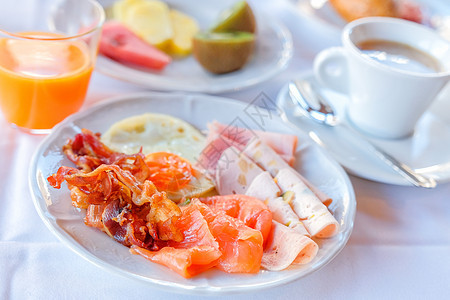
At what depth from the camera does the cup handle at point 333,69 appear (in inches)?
59.8

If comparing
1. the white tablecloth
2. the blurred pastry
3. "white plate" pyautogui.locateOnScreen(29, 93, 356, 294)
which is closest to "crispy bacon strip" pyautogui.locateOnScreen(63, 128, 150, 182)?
"white plate" pyautogui.locateOnScreen(29, 93, 356, 294)

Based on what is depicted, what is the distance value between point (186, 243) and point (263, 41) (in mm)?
1041

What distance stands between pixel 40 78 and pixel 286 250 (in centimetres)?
75

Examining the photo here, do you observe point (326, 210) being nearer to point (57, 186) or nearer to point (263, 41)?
point (57, 186)


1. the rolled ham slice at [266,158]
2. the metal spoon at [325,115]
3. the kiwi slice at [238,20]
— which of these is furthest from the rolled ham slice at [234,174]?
the kiwi slice at [238,20]

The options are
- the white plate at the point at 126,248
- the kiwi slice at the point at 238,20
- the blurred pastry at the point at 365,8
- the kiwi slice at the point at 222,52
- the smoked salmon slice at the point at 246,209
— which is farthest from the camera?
the blurred pastry at the point at 365,8

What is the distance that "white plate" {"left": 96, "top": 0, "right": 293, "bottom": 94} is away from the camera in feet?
4.90

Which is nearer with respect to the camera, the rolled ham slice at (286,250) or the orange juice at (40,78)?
the rolled ham slice at (286,250)

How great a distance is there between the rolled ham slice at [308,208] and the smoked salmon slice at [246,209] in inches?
3.2

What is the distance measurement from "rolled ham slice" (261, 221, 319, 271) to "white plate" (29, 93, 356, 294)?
0.02 metres

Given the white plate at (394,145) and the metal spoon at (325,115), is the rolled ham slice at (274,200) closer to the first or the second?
the white plate at (394,145)

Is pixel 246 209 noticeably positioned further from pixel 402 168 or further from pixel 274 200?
pixel 402 168

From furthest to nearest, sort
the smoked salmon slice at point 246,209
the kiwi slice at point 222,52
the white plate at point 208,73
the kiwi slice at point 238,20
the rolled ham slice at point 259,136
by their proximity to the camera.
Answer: the kiwi slice at point 238,20, the kiwi slice at point 222,52, the white plate at point 208,73, the rolled ham slice at point 259,136, the smoked salmon slice at point 246,209

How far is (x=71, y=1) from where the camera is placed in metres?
1.53
